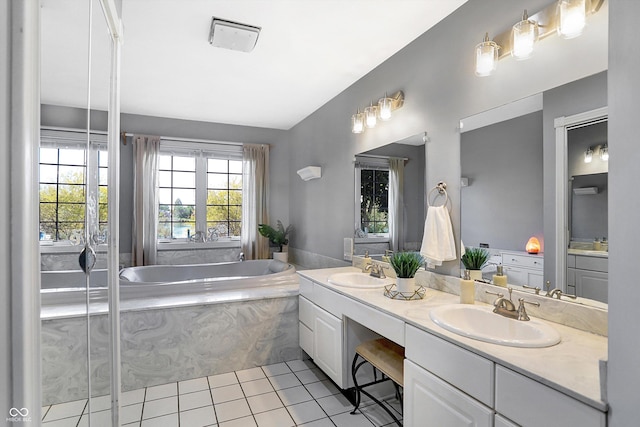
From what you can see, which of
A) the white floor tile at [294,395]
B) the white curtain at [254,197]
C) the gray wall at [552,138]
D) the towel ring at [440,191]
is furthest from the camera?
the white curtain at [254,197]

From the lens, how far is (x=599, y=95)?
52.4 inches

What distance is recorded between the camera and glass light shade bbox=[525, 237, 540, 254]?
157cm

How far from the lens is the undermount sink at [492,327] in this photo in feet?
3.87

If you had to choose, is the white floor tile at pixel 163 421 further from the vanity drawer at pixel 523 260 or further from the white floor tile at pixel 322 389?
the vanity drawer at pixel 523 260

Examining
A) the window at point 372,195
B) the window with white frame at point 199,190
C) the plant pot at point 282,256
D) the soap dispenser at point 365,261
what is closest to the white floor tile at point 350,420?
the soap dispenser at point 365,261

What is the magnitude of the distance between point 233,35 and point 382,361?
2233 millimetres

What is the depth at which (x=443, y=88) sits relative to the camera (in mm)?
2074

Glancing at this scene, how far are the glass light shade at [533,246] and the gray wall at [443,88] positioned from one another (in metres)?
0.05

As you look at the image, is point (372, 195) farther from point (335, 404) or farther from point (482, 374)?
point (482, 374)

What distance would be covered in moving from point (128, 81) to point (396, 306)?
3005 millimetres

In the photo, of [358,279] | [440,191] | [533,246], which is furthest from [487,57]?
[358,279]

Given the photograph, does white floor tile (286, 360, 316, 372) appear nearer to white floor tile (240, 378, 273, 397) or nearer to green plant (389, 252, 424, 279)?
white floor tile (240, 378, 273, 397)

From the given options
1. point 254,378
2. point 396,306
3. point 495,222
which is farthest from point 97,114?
point 254,378

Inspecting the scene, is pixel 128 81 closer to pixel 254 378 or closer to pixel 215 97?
pixel 215 97
